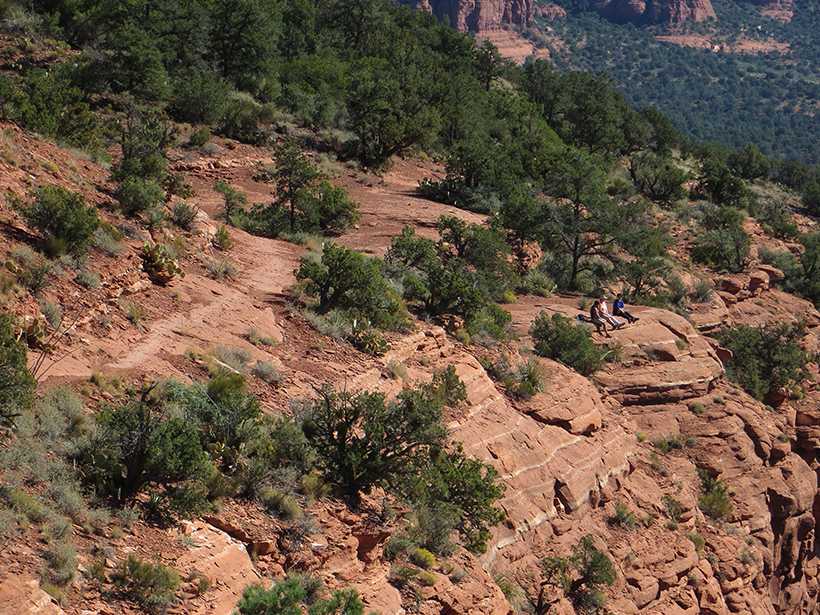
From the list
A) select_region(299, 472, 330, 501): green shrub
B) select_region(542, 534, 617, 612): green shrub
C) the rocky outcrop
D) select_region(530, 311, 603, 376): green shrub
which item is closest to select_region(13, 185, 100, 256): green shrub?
select_region(299, 472, 330, 501): green shrub

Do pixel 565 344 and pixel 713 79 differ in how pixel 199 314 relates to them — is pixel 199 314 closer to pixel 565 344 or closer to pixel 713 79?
pixel 565 344

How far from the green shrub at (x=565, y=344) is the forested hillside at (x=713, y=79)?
127m

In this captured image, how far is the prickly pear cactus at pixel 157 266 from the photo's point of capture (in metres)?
13.8

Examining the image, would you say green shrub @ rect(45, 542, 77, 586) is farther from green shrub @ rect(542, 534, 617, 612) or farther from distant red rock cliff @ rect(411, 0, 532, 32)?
distant red rock cliff @ rect(411, 0, 532, 32)

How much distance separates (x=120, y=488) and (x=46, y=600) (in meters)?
1.76

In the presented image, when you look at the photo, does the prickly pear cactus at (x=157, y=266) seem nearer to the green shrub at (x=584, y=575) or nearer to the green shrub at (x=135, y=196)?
the green shrub at (x=135, y=196)

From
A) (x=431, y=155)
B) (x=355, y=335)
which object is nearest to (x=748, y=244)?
(x=431, y=155)

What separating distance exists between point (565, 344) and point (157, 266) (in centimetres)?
1005

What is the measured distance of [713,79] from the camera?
17838cm

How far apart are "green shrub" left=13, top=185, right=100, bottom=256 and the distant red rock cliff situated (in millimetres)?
177706

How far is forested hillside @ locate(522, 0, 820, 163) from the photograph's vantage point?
14512cm

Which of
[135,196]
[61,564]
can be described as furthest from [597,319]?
[61,564]

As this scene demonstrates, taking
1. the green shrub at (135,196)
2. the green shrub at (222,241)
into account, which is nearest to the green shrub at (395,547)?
the green shrub at (135,196)

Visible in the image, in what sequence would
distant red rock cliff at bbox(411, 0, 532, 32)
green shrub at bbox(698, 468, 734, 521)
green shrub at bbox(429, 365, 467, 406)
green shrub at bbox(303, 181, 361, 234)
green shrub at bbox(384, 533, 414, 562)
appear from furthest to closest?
1. distant red rock cliff at bbox(411, 0, 532, 32)
2. green shrub at bbox(303, 181, 361, 234)
3. green shrub at bbox(698, 468, 734, 521)
4. green shrub at bbox(429, 365, 467, 406)
5. green shrub at bbox(384, 533, 414, 562)
